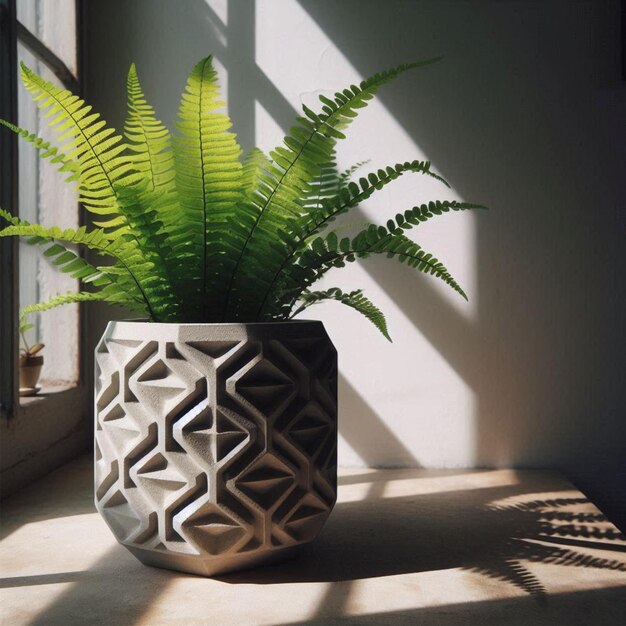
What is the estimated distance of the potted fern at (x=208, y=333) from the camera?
0.91 meters

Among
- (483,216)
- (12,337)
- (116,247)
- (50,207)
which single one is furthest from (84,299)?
(483,216)

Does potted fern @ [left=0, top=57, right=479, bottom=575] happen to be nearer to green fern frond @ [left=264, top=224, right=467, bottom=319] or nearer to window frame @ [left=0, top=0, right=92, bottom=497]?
green fern frond @ [left=264, top=224, right=467, bottom=319]

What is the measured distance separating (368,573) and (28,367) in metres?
0.99

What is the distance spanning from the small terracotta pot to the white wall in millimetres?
700

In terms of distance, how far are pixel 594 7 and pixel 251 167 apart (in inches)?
45.8

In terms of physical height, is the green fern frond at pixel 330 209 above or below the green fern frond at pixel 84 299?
above

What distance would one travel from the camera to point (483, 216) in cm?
175

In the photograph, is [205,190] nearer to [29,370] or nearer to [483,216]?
[29,370]

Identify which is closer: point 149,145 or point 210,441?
point 210,441

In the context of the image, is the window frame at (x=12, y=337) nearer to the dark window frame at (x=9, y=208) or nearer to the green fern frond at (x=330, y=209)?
the dark window frame at (x=9, y=208)

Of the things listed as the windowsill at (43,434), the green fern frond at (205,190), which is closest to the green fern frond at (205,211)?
the green fern frond at (205,190)

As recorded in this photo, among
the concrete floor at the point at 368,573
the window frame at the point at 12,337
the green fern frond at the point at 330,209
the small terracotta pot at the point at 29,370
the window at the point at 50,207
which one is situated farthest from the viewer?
the window at the point at 50,207

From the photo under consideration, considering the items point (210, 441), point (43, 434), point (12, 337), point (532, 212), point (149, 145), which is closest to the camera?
point (210, 441)

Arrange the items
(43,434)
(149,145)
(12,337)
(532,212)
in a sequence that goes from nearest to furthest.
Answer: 1. (149,145)
2. (12,337)
3. (43,434)
4. (532,212)
